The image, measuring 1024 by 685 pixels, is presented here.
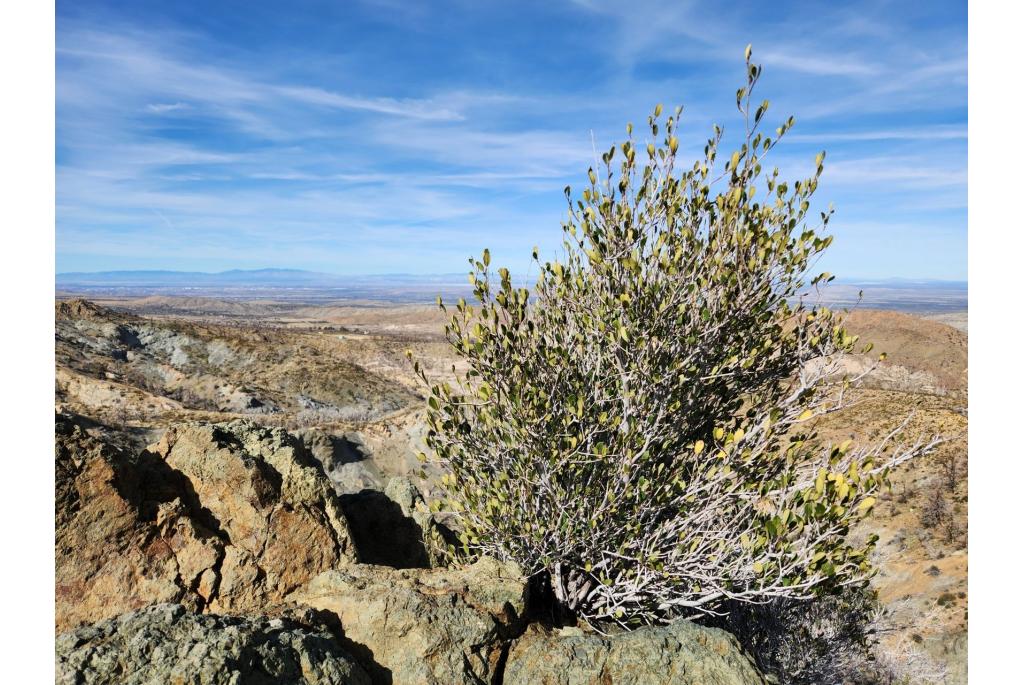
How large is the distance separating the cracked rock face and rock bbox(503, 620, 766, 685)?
8.39ft

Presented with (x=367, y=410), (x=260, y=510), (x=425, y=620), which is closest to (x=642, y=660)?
(x=425, y=620)

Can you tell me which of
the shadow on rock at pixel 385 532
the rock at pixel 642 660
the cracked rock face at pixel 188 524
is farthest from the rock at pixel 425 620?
the shadow on rock at pixel 385 532

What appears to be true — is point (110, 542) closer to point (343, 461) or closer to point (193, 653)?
point (193, 653)

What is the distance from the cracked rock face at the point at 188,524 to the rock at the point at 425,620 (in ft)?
2.07

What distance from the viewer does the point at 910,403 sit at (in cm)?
3369

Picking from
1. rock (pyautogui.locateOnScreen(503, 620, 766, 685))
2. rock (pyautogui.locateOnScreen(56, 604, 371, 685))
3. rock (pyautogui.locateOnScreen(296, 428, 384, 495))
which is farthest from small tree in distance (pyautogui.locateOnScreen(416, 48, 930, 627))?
rock (pyautogui.locateOnScreen(296, 428, 384, 495))

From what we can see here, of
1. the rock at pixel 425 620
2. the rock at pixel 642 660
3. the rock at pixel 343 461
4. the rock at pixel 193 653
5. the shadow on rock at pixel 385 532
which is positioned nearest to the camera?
the rock at pixel 193 653

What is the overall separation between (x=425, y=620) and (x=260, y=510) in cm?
252

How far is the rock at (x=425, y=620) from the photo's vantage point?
5.15 m

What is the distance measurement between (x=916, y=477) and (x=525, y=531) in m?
26.1

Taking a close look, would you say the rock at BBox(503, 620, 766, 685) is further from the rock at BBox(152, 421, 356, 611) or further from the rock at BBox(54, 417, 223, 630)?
the rock at BBox(54, 417, 223, 630)

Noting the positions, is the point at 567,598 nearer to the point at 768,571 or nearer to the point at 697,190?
the point at 768,571

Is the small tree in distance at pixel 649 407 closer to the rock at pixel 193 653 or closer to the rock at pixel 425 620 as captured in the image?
the rock at pixel 425 620

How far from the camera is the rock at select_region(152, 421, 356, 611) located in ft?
20.5
